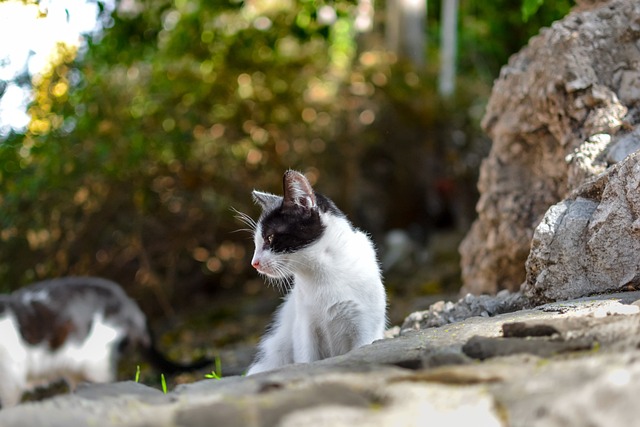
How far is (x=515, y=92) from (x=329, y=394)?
3370 mm

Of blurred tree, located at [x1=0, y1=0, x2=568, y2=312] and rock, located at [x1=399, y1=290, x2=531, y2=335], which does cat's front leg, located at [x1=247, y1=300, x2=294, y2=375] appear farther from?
blurred tree, located at [x1=0, y1=0, x2=568, y2=312]

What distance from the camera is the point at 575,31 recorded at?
14.7 ft

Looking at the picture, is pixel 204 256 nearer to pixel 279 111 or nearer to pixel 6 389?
pixel 279 111

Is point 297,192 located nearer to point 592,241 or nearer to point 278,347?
point 278,347

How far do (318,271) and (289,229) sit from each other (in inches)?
10.7

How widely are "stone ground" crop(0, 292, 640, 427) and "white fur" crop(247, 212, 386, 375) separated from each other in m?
0.96

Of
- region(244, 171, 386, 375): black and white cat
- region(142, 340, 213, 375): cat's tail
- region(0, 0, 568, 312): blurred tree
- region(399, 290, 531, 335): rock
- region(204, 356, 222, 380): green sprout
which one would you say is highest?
region(0, 0, 568, 312): blurred tree

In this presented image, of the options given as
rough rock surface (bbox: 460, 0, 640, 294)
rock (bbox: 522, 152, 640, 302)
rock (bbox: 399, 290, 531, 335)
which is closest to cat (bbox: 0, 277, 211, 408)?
rock (bbox: 399, 290, 531, 335)

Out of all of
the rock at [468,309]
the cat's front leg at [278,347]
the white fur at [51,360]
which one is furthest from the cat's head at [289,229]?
the white fur at [51,360]

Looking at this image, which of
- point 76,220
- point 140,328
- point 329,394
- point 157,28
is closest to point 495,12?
point 157,28

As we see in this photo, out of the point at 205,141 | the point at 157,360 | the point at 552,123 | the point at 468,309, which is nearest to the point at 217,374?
the point at 468,309

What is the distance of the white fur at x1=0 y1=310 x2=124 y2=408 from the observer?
5336 millimetres

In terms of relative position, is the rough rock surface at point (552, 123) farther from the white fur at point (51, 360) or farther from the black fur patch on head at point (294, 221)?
the white fur at point (51, 360)

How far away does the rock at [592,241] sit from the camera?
3.42 meters
